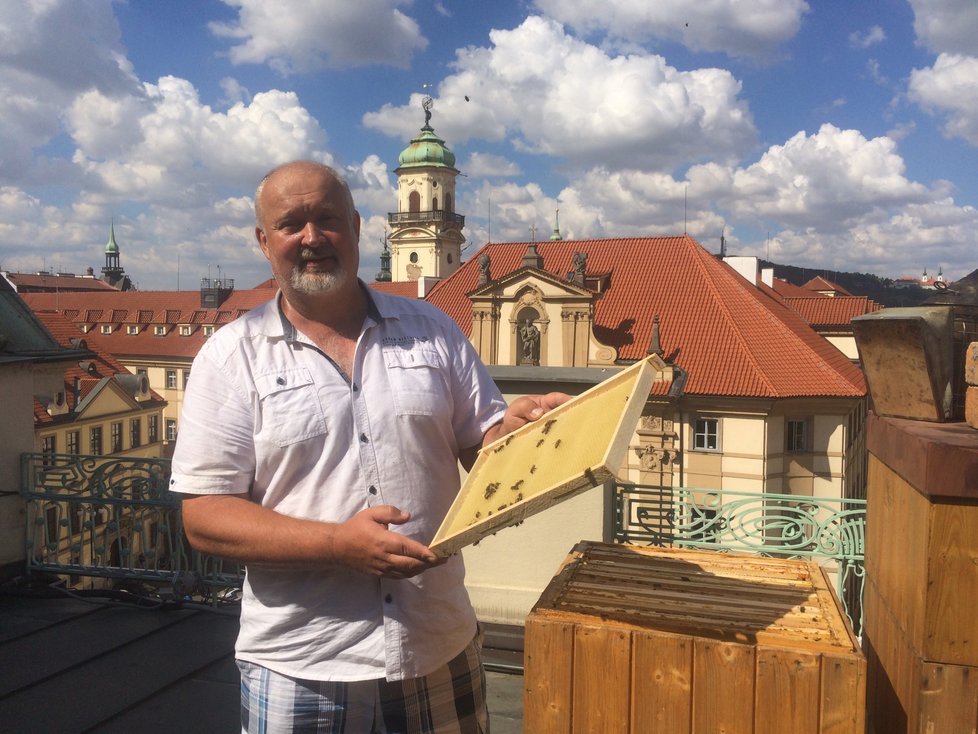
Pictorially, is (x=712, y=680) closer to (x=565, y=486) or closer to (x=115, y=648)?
(x=565, y=486)

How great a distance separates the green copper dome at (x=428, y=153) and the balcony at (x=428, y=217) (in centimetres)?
458

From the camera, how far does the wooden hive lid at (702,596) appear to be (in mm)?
2236

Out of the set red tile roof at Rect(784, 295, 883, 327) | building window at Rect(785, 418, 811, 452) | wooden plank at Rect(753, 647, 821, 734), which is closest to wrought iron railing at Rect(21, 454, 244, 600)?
wooden plank at Rect(753, 647, 821, 734)

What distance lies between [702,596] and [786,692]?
19.1 inches

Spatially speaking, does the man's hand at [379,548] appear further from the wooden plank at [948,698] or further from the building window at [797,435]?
the building window at [797,435]

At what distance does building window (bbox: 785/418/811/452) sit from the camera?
27547mm

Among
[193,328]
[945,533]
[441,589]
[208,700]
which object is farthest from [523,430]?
[193,328]

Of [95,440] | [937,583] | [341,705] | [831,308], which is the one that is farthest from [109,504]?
[831,308]

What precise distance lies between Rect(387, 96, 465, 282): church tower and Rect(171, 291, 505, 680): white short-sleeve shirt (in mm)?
69496

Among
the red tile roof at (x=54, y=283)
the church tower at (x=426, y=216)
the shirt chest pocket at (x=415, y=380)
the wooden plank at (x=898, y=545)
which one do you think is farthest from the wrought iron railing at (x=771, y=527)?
the red tile roof at (x=54, y=283)

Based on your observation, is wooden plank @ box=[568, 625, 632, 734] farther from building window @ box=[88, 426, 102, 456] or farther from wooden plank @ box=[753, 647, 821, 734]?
building window @ box=[88, 426, 102, 456]

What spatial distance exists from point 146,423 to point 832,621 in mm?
48554

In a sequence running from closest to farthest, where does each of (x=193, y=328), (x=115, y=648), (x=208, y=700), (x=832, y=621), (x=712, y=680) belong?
(x=712, y=680) < (x=832, y=621) < (x=208, y=700) < (x=115, y=648) < (x=193, y=328)

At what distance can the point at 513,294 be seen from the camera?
3191 centimetres
